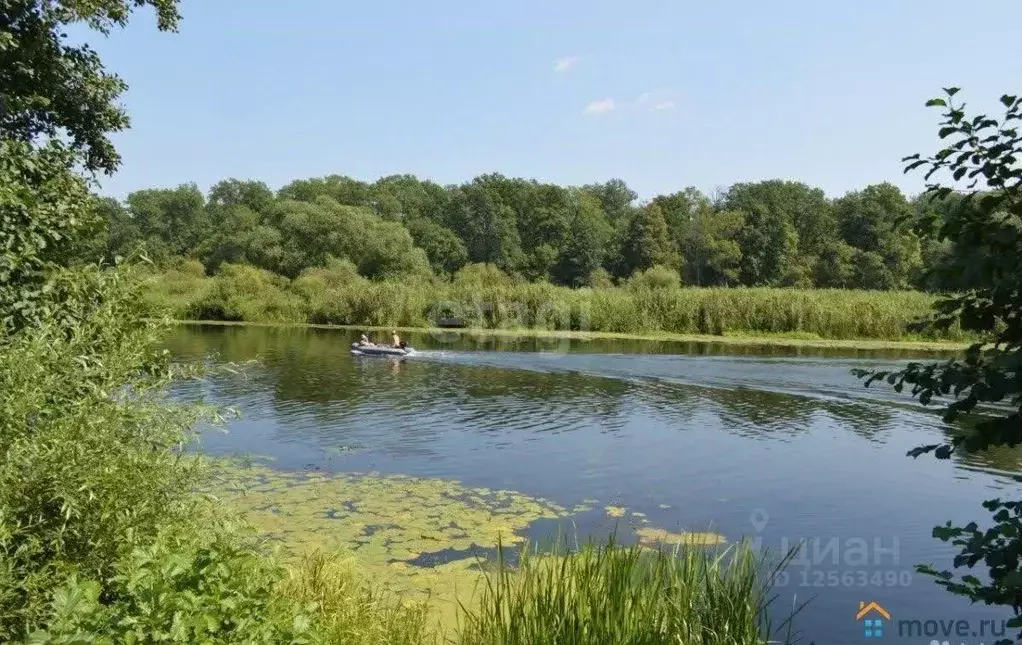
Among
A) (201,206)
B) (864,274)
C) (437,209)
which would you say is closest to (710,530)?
(864,274)

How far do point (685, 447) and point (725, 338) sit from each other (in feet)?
76.7

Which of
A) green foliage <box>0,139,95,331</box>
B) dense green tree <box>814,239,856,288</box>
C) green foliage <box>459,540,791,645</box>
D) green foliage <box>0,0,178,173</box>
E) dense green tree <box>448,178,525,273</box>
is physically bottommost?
green foliage <box>459,540,791,645</box>

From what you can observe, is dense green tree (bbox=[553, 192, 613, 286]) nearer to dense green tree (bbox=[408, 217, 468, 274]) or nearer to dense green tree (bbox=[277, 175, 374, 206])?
dense green tree (bbox=[408, 217, 468, 274])

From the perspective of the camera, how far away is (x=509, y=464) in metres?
12.6

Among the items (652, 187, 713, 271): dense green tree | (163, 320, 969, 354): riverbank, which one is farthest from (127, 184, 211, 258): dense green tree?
(652, 187, 713, 271): dense green tree

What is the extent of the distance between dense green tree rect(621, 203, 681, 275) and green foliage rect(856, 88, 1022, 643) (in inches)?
2562

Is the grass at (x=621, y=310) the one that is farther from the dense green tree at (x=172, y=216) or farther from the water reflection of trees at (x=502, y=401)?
the dense green tree at (x=172, y=216)

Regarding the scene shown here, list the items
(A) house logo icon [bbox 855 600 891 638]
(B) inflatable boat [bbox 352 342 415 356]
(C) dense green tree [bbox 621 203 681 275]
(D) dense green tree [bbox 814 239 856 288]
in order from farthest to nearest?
(C) dense green tree [bbox 621 203 681 275] → (D) dense green tree [bbox 814 239 856 288] → (B) inflatable boat [bbox 352 342 415 356] → (A) house logo icon [bbox 855 600 891 638]

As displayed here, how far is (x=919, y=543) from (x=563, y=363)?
17778 mm

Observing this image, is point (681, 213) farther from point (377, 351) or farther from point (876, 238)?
point (377, 351)

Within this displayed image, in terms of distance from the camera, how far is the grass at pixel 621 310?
36.6 meters

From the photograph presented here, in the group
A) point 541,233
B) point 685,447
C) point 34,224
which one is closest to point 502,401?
point 685,447

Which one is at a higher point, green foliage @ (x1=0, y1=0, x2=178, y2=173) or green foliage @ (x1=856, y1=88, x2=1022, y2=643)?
green foliage @ (x1=0, y1=0, x2=178, y2=173)

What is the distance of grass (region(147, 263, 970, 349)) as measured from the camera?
3659cm
